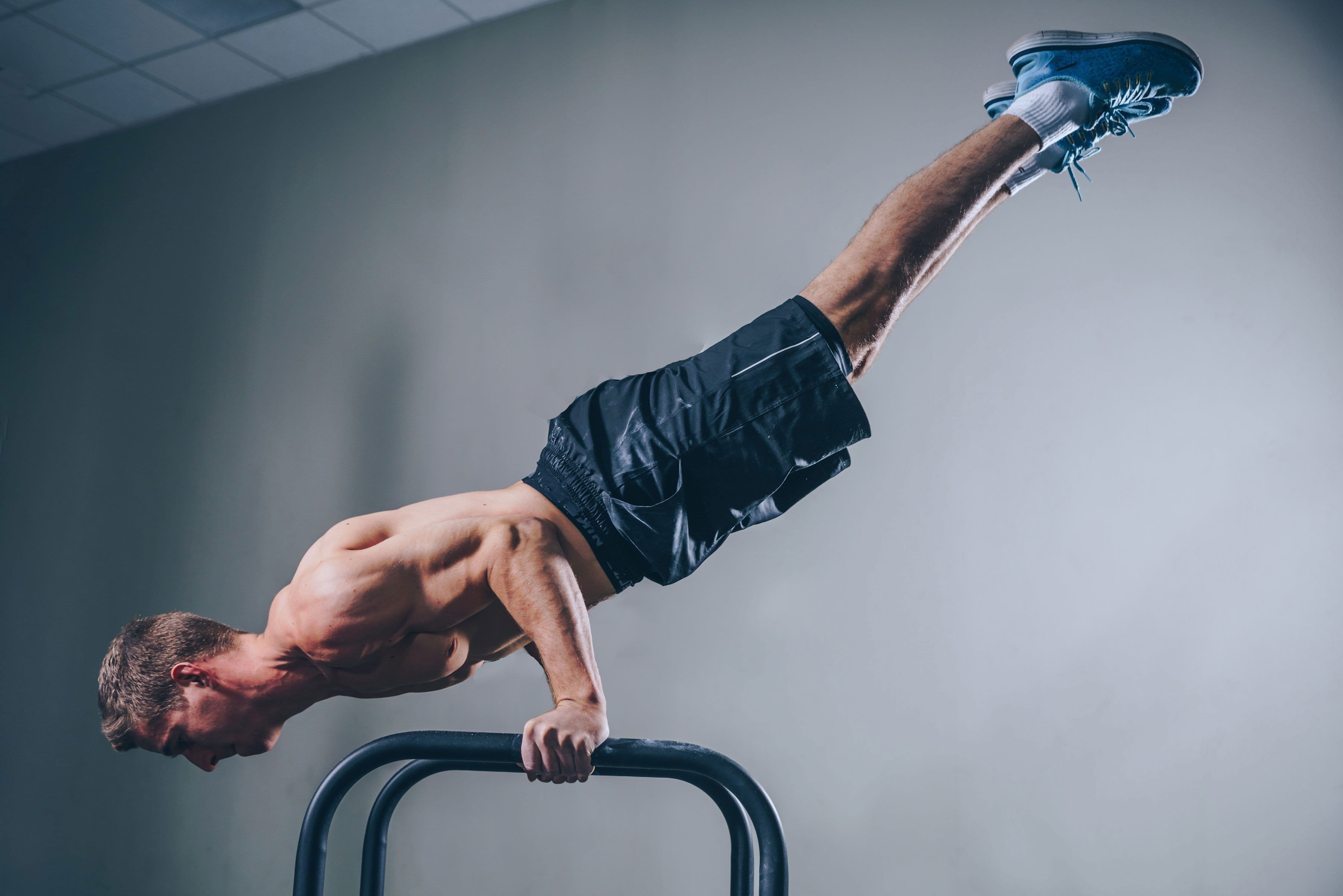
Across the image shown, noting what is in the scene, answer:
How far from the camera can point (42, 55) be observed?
3.83 metres

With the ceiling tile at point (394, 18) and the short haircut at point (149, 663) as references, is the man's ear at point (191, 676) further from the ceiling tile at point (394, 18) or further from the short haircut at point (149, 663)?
the ceiling tile at point (394, 18)

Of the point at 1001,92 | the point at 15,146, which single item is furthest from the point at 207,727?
the point at 15,146

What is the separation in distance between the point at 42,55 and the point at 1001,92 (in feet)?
13.5

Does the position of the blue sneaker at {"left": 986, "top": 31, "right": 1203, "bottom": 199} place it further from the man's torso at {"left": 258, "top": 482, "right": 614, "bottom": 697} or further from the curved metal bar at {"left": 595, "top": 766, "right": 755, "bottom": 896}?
the curved metal bar at {"left": 595, "top": 766, "right": 755, "bottom": 896}

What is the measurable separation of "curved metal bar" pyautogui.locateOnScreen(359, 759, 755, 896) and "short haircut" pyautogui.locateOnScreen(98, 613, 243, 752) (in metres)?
0.66

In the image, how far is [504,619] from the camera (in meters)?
1.68

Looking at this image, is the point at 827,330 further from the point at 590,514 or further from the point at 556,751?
the point at 556,751

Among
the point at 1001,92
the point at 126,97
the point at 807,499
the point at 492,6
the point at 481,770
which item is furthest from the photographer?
the point at 126,97

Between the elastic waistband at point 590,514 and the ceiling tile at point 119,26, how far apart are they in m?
3.28

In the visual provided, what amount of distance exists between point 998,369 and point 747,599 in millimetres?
968

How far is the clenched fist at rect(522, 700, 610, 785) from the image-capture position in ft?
3.55

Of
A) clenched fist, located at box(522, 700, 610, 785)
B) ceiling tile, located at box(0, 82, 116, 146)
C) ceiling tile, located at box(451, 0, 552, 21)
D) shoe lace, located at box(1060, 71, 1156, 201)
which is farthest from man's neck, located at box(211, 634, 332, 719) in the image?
ceiling tile, located at box(0, 82, 116, 146)

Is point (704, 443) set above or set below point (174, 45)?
below

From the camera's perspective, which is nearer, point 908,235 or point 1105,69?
point 908,235
